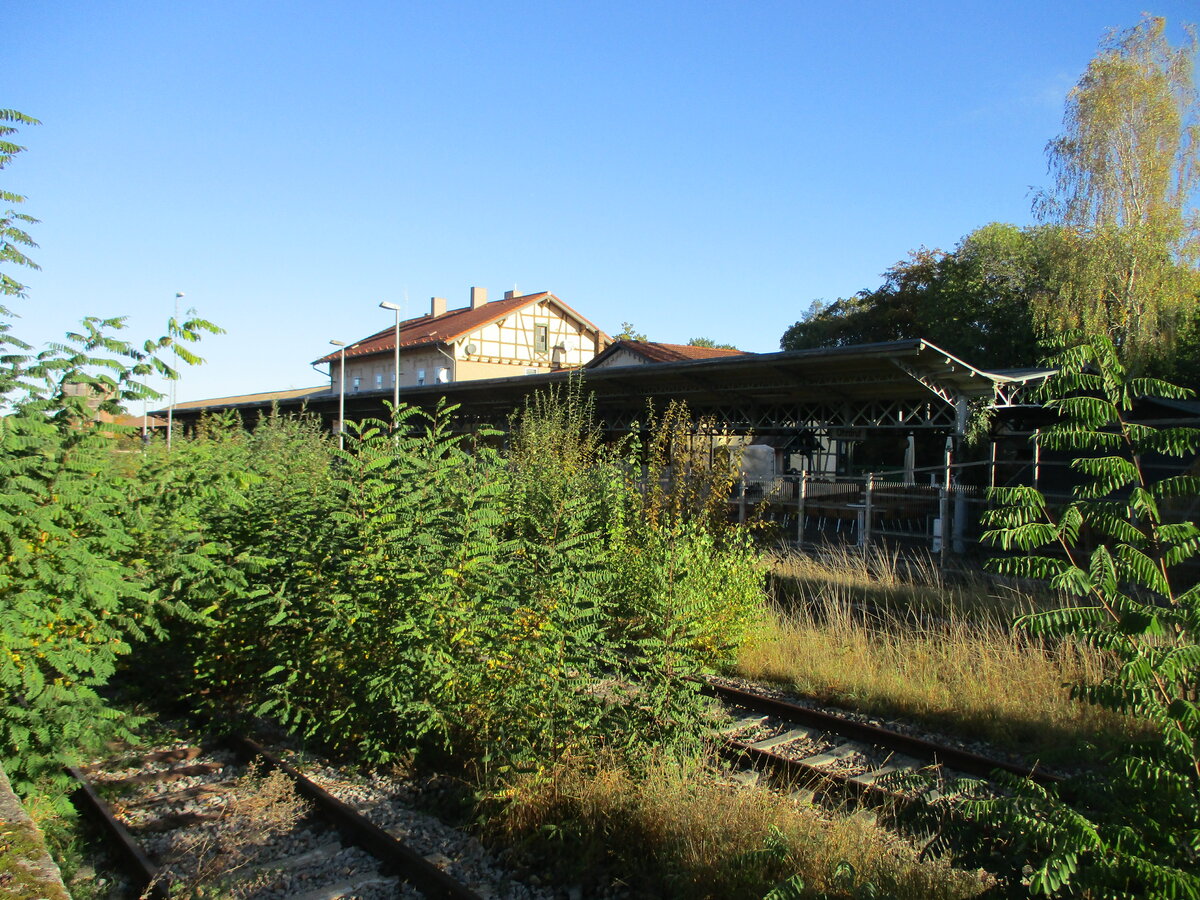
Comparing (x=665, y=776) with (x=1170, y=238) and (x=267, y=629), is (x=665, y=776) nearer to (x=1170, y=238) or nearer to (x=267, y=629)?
(x=267, y=629)

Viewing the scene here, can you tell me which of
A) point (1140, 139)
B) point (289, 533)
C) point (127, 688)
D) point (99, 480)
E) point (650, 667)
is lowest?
point (127, 688)

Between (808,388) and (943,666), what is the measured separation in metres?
14.9

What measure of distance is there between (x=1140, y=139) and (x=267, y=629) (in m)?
33.8

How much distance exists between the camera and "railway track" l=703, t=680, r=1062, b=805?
5.81m

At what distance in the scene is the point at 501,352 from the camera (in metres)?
50.8


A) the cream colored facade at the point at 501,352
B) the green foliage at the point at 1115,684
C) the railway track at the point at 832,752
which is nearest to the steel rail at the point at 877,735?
the railway track at the point at 832,752

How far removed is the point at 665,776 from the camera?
5055 millimetres

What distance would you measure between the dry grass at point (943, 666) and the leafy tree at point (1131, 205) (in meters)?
22.7

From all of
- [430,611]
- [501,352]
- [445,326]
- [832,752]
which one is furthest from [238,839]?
[445,326]

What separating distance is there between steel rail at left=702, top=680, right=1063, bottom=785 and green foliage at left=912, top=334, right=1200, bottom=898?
284 cm

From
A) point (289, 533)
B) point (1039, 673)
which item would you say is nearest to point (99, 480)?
point (289, 533)

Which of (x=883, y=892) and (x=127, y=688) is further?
(x=127, y=688)

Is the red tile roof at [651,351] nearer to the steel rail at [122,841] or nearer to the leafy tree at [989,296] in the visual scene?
the leafy tree at [989,296]

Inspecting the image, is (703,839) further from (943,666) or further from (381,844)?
(943,666)
